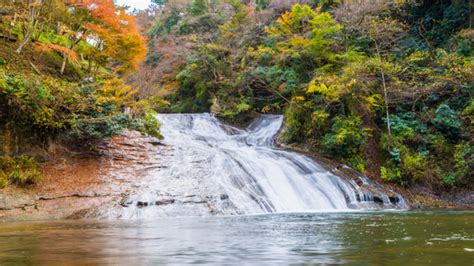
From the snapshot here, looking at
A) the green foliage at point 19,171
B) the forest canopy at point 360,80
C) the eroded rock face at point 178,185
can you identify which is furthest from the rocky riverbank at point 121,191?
the forest canopy at point 360,80

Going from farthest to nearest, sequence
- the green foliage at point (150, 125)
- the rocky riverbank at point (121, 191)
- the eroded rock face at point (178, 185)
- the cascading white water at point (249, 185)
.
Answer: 1. the green foliage at point (150, 125)
2. the cascading white water at point (249, 185)
3. the eroded rock face at point (178, 185)
4. the rocky riverbank at point (121, 191)

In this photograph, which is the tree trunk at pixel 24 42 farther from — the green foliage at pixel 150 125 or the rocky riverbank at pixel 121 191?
the green foliage at pixel 150 125

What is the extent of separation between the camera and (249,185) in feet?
42.2

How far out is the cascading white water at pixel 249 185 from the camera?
38.3 ft

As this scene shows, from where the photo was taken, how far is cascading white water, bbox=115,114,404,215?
1168 cm

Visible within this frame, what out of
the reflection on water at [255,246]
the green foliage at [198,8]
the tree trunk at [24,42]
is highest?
the green foliage at [198,8]

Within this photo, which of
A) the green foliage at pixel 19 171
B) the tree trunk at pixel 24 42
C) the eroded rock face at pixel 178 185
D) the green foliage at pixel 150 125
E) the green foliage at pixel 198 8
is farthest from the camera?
the green foliage at pixel 198 8

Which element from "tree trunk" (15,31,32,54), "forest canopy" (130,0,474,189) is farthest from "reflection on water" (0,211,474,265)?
"tree trunk" (15,31,32,54)

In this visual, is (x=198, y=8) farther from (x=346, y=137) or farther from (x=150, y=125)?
(x=346, y=137)

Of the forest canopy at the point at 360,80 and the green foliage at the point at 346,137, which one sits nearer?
the forest canopy at the point at 360,80

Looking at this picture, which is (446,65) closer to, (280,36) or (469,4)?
(469,4)

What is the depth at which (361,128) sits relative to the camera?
16.5 meters

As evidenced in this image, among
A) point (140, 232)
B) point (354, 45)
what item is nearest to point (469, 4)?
point (354, 45)

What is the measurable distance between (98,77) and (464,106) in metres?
15.0
